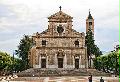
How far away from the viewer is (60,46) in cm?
7581

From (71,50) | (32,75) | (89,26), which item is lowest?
(32,75)

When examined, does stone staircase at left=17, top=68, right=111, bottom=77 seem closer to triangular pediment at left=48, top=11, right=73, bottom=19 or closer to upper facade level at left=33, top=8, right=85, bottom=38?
upper facade level at left=33, top=8, right=85, bottom=38

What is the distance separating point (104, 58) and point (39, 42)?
17.0 meters

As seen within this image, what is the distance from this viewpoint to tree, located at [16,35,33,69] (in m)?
93.3

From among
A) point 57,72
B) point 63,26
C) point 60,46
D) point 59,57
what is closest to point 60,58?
point 59,57

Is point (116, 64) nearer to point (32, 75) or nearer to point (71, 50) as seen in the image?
point (71, 50)

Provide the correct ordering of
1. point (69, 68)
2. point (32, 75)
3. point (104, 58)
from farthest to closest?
point (104, 58) < point (69, 68) < point (32, 75)

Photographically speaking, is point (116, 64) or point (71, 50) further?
point (71, 50)

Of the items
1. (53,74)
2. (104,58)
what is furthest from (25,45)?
(53,74)

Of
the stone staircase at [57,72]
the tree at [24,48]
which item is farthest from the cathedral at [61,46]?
the tree at [24,48]

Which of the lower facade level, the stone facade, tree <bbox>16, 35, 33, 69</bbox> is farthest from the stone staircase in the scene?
tree <bbox>16, 35, 33, 69</bbox>

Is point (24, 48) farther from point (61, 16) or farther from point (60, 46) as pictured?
point (61, 16)

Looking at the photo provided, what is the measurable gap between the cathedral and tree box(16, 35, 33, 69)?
16.6 metres

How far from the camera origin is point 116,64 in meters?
67.9
